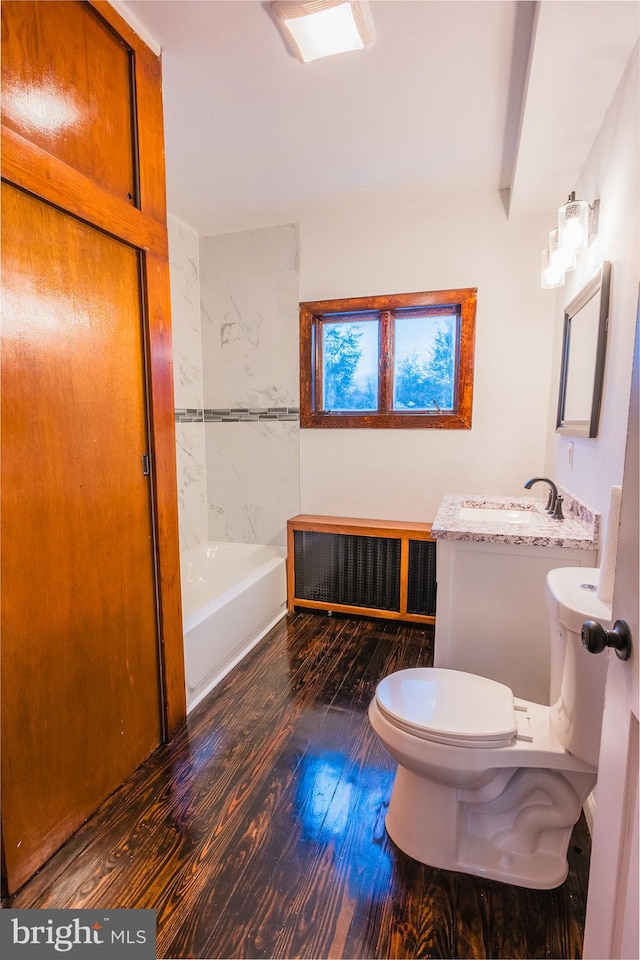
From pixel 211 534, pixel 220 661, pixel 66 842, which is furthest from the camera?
pixel 211 534

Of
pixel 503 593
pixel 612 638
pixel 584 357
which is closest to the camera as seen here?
pixel 612 638

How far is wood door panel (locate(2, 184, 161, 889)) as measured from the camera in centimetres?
117

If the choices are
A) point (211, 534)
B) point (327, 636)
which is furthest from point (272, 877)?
point (211, 534)

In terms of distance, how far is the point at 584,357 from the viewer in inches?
Result: 76.4

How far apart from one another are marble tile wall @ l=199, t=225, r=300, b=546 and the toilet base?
85.4 inches

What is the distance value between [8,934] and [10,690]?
537mm

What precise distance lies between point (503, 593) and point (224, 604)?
1329mm

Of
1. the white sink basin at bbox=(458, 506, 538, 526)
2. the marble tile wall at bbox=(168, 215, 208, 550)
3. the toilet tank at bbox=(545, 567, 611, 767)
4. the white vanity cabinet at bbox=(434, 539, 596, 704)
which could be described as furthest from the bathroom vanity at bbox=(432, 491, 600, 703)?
the marble tile wall at bbox=(168, 215, 208, 550)

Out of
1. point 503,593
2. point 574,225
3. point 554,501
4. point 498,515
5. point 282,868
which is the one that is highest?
point 574,225

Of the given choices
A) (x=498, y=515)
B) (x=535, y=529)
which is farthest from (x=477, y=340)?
(x=535, y=529)

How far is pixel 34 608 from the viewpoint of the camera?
4.04ft

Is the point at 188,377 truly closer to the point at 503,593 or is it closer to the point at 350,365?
the point at 350,365

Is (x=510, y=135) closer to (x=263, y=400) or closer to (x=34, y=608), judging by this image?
(x=263, y=400)

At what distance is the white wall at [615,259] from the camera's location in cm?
144
